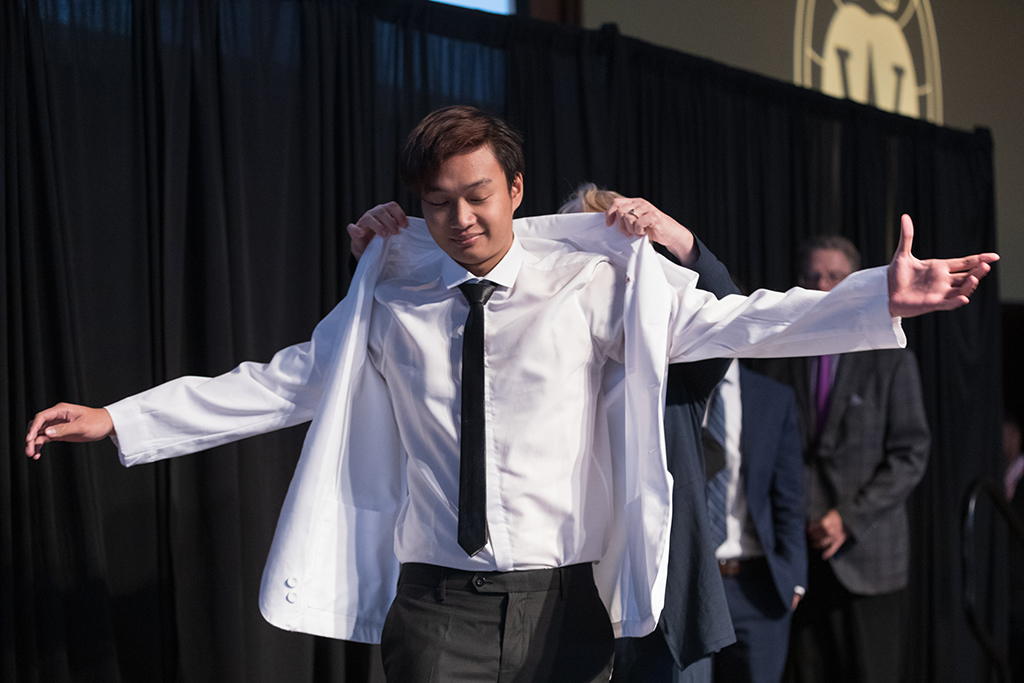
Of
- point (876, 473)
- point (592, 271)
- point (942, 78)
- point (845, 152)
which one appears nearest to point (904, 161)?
point (845, 152)

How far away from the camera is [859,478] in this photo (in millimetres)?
3408

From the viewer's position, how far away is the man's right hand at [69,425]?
1.73 metres

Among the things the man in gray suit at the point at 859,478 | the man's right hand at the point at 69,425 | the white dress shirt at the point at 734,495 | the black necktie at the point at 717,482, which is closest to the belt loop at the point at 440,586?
the man's right hand at the point at 69,425

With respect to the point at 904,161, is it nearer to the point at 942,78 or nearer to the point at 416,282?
the point at 942,78

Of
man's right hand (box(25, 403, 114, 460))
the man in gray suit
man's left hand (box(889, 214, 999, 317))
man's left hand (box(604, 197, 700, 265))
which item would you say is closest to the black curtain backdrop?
man's right hand (box(25, 403, 114, 460))

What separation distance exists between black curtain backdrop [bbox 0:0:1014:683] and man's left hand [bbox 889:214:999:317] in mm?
1920

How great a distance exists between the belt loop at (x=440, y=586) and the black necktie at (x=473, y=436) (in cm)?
7

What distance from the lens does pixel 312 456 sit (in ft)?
5.90

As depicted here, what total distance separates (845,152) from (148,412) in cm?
389

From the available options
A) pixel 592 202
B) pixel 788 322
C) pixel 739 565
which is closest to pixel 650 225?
pixel 592 202

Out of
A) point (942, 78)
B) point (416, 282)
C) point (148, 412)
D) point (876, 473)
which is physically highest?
point (942, 78)

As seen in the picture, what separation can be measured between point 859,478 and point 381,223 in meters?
2.27

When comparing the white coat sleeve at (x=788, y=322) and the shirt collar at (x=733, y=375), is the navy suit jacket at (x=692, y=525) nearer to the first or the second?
the white coat sleeve at (x=788, y=322)

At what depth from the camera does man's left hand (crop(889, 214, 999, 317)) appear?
1.48 metres
